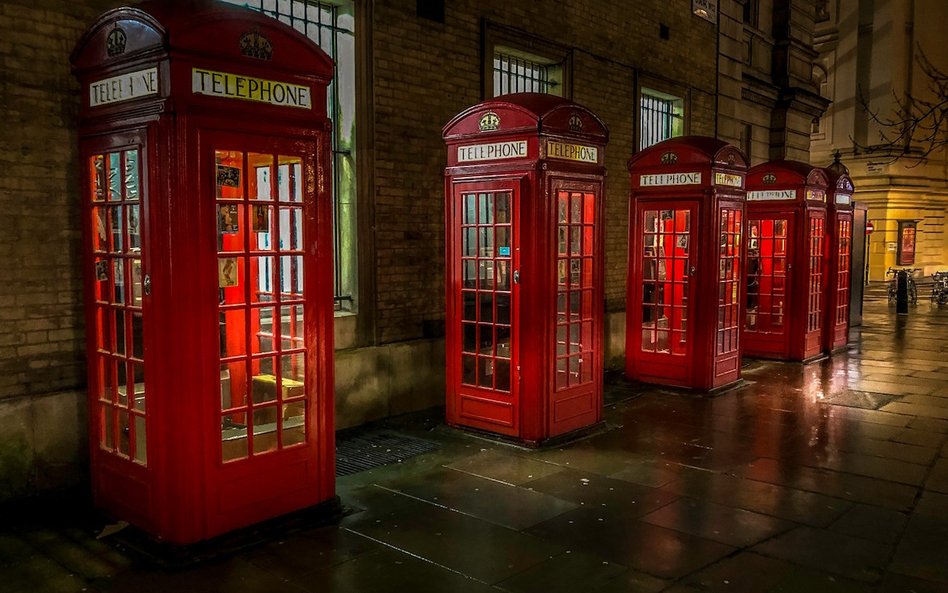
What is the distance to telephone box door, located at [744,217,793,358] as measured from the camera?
11.8 m

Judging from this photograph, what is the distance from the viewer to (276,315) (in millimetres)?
4988

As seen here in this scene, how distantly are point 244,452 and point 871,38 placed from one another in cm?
3318

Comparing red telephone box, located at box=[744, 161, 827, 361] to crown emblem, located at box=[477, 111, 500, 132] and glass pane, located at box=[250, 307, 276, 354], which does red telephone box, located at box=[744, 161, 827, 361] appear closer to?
crown emblem, located at box=[477, 111, 500, 132]

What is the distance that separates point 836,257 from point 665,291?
181 inches

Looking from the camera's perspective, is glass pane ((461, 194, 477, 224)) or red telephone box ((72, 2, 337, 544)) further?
glass pane ((461, 194, 477, 224))

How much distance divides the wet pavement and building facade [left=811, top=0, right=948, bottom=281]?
25133 millimetres

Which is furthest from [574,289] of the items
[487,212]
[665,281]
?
[665,281]

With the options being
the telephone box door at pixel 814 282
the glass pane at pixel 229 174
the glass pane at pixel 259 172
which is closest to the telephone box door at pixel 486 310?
the glass pane at pixel 259 172

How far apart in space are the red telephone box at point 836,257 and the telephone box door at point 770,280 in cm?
118

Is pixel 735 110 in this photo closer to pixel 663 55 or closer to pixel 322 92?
pixel 663 55

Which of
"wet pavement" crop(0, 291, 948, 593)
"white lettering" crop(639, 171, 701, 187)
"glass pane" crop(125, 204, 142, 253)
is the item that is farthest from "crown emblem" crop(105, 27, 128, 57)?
"white lettering" crop(639, 171, 701, 187)

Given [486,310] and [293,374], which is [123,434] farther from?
[486,310]

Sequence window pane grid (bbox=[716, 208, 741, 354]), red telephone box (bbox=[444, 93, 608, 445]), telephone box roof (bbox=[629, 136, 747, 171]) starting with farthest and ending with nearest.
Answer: window pane grid (bbox=[716, 208, 741, 354]) < telephone box roof (bbox=[629, 136, 747, 171]) < red telephone box (bbox=[444, 93, 608, 445])

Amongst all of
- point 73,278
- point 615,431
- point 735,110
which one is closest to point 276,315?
point 73,278
